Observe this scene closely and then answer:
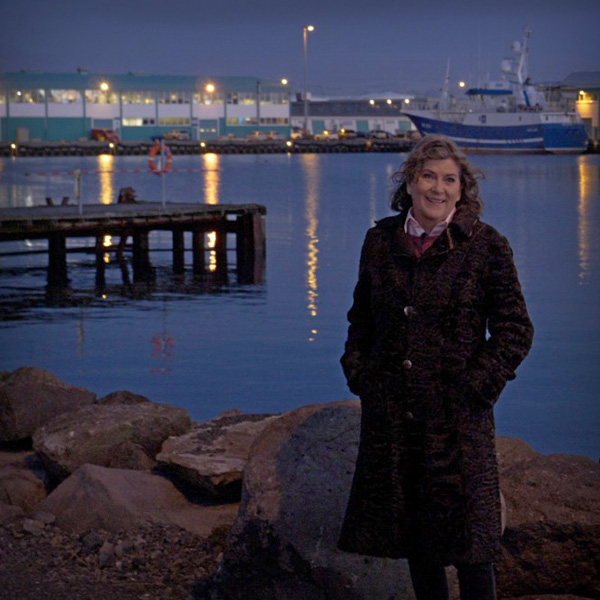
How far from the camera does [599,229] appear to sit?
39.5 m

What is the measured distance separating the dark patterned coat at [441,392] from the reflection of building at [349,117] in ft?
503

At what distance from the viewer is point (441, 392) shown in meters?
3.67

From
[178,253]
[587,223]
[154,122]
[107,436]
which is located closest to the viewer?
[107,436]

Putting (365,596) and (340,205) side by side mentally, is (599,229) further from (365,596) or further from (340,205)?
(365,596)

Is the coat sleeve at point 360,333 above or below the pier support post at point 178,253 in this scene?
above

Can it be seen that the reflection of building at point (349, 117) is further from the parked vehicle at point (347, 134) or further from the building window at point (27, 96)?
the building window at point (27, 96)

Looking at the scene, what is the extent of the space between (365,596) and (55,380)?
16.8 feet

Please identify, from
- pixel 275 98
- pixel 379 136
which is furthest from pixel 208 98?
pixel 379 136

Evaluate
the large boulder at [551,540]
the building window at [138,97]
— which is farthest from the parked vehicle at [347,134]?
the large boulder at [551,540]

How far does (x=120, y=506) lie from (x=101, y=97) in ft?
366

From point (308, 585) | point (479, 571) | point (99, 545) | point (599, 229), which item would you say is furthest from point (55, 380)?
point (599, 229)

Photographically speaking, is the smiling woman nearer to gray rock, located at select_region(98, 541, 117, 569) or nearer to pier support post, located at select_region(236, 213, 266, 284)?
gray rock, located at select_region(98, 541, 117, 569)

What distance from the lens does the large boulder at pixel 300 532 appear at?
455 cm

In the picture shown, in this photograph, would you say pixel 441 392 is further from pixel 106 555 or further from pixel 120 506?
pixel 120 506
